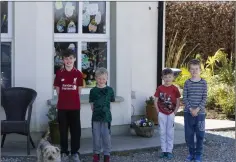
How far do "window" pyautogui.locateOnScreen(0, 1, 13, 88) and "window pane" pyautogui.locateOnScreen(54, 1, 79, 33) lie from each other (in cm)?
82

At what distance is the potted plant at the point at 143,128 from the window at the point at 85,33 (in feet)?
3.37

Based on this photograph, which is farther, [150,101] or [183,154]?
[150,101]

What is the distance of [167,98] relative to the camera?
8.21 m

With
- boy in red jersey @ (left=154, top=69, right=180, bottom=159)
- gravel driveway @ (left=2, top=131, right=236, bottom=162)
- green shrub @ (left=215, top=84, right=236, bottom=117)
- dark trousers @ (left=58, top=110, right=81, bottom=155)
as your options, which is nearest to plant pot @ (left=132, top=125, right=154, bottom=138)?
gravel driveway @ (left=2, top=131, right=236, bottom=162)

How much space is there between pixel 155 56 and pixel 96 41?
175cm

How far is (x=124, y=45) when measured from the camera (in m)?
9.59

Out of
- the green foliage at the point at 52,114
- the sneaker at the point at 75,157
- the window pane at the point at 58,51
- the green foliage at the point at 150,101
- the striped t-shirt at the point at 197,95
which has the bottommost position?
the sneaker at the point at 75,157

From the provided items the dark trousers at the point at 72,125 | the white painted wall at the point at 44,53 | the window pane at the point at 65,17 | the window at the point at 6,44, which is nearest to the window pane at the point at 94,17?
the window pane at the point at 65,17

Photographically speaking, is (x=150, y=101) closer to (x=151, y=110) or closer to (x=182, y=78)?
(x=151, y=110)

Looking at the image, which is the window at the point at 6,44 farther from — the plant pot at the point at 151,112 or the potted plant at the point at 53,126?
the plant pot at the point at 151,112

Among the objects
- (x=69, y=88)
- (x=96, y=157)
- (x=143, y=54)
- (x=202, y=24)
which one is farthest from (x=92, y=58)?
(x=202, y=24)

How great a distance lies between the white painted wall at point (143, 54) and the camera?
1083 cm

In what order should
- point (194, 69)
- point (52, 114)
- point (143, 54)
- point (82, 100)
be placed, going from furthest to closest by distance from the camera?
point (143, 54) < point (82, 100) < point (52, 114) < point (194, 69)

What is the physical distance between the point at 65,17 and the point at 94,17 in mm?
524
